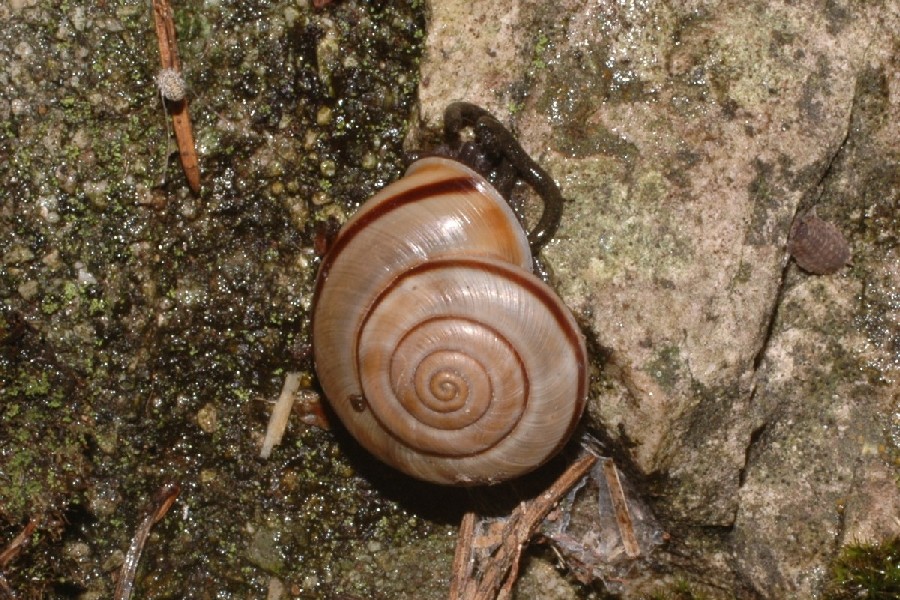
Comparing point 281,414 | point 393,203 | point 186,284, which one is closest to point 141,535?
point 281,414

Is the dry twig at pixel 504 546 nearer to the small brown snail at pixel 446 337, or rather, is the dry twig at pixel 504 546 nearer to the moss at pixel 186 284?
the moss at pixel 186 284

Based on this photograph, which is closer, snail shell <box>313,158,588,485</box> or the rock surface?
snail shell <box>313,158,588,485</box>

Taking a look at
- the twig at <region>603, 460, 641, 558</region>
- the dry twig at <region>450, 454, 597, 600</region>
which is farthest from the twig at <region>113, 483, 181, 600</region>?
the twig at <region>603, 460, 641, 558</region>

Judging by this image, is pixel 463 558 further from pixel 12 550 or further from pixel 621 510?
pixel 12 550

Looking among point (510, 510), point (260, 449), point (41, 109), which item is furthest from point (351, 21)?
point (510, 510)

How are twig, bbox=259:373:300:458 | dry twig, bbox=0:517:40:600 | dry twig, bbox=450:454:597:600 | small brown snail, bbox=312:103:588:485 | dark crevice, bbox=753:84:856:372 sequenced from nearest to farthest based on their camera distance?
1. small brown snail, bbox=312:103:588:485
2. dry twig, bbox=0:517:40:600
3. dark crevice, bbox=753:84:856:372
4. dry twig, bbox=450:454:597:600
5. twig, bbox=259:373:300:458

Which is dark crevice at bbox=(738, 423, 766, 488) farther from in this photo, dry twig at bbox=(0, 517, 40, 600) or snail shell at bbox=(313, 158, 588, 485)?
dry twig at bbox=(0, 517, 40, 600)

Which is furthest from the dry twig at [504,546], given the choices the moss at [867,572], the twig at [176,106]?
the twig at [176,106]
